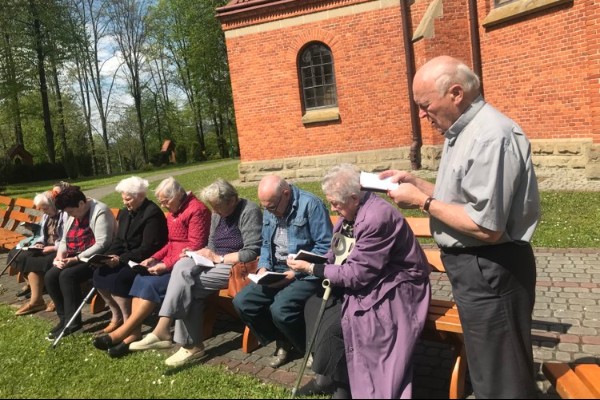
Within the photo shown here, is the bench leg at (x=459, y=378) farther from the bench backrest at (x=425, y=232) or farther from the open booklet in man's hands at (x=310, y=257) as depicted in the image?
the open booklet in man's hands at (x=310, y=257)

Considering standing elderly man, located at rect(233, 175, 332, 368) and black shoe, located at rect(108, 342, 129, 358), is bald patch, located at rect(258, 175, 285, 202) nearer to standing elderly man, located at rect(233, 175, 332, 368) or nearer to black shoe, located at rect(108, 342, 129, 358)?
standing elderly man, located at rect(233, 175, 332, 368)

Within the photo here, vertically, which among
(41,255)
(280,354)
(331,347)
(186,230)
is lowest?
(280,354)

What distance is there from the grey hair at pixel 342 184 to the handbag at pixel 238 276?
1.55 metres

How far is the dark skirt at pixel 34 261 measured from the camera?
6188 mm

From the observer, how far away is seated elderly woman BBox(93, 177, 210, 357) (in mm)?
4559

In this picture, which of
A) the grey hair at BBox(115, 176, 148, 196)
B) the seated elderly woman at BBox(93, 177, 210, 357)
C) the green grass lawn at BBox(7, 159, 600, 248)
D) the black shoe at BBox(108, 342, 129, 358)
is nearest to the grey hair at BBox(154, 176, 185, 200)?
the seated elderly woman at BBox(93, 177, 210, 357)

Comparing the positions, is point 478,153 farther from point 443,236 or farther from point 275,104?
point 275,104

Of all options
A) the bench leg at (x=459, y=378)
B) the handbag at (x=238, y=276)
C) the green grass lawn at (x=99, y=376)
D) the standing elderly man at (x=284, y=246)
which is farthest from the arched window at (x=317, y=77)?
the bench leg at (x=459, y=378)

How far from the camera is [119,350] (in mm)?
4449

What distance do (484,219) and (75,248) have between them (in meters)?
4.80

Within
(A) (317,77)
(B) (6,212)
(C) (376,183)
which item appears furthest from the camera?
(A) (317,77)

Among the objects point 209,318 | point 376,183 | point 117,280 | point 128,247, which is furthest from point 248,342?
point 376,183

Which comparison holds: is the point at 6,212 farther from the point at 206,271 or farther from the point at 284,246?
the point at 284,246

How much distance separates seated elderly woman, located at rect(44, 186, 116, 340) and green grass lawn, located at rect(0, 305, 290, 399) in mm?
412
